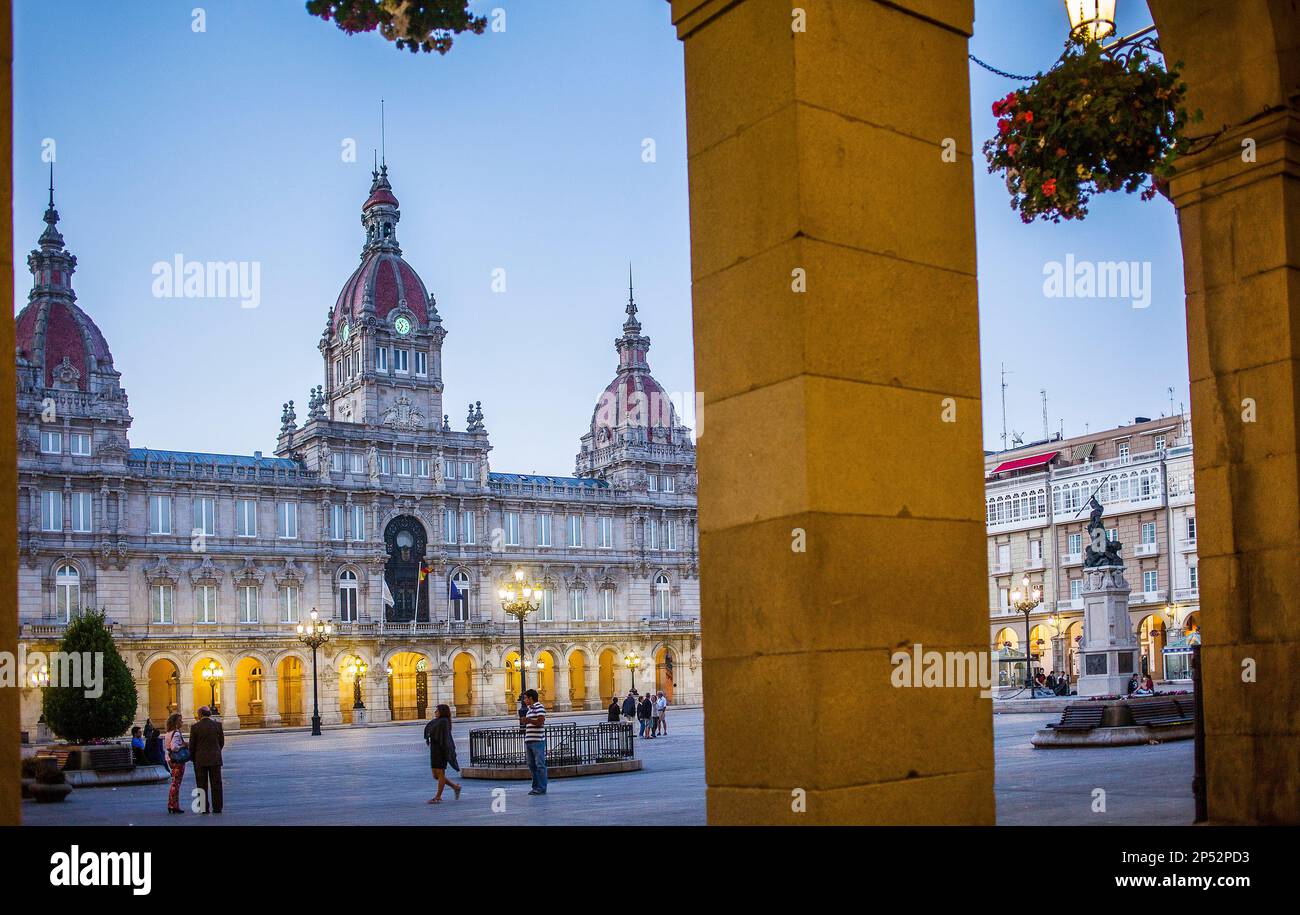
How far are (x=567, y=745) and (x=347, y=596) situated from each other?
163ft

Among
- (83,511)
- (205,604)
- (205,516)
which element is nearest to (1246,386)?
(83,511)

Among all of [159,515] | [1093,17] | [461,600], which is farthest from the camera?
[461,600]

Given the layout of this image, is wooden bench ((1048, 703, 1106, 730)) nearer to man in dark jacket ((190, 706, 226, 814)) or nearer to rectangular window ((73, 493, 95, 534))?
man in dark jacket ((190, 706, 226, 814))

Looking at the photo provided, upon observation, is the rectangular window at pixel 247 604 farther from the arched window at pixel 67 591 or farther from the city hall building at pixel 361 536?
the arched window at pixel 67 591

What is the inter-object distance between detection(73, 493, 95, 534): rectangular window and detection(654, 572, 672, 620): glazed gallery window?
3443cm

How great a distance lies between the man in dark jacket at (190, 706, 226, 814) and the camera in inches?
691

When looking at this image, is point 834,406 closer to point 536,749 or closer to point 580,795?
point 580,795

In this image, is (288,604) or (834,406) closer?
(834,406)

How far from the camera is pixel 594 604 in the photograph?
265 ft

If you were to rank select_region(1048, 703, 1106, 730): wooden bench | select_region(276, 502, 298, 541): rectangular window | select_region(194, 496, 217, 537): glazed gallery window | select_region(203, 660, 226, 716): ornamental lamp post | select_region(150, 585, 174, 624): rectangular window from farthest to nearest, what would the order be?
select_region(276, 502, 298, 541): rectangular window, select_region(194, 496, 217, 537): glazed gallery window, select_region(150, 585, 174, 624): rectangular window, select_region(203, 660, 226, 716): ornamental lamp post, select_region(1048, 703, 1106, 730): wooden bench

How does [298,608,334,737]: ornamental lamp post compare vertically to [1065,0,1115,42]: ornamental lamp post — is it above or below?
below

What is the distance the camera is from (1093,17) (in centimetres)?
701

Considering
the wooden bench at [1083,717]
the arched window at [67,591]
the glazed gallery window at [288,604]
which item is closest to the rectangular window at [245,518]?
the glazed gallery window at [288,604]

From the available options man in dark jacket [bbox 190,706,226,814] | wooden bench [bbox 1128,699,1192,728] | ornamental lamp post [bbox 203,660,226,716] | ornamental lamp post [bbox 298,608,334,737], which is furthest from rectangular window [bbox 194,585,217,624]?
wooden bench [bbox 1128,699,1192,728]
